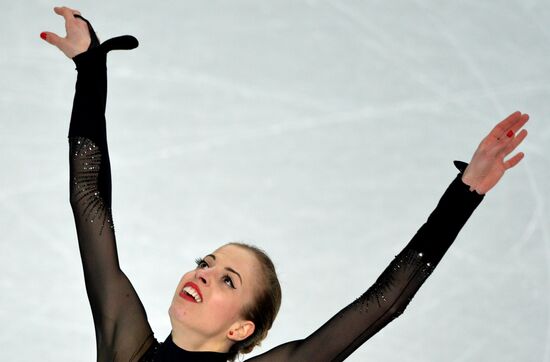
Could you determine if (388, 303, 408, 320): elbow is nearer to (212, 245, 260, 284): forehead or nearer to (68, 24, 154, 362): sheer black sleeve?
(212, 245, 260, 284): forehead

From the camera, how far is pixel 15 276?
8.54 ft

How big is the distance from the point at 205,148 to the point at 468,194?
123 centimetres

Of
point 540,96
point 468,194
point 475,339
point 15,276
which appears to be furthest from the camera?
point 540,96

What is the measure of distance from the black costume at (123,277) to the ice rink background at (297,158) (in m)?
0.91

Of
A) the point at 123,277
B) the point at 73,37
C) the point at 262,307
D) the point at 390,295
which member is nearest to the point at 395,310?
the point at 390,295

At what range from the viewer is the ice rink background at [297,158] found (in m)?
2.65

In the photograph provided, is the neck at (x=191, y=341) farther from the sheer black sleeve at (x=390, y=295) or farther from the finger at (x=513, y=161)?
the finger at (x=513, y=161)

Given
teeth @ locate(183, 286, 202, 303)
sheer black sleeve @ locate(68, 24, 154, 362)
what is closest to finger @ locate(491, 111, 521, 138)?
teeth @ locate(183, 286, 202, 303)

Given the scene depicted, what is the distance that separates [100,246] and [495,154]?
770 millimetres

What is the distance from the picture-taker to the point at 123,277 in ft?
5.74

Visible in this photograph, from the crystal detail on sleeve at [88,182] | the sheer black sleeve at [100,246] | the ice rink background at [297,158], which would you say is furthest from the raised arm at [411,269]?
the ice rink background at [297,158]

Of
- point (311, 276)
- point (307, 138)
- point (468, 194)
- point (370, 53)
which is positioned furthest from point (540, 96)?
point (468, 194)

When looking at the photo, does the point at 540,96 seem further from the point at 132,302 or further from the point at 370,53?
the point at 132,302

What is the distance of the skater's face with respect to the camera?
5.41 ft
